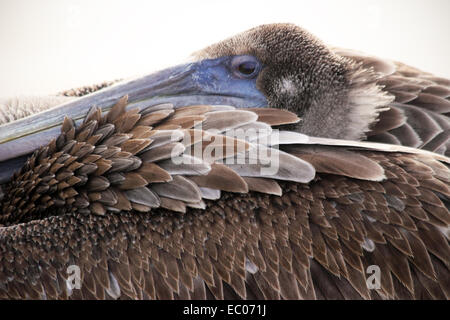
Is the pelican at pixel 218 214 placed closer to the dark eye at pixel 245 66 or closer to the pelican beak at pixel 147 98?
the pelican beak at pixel 147 98

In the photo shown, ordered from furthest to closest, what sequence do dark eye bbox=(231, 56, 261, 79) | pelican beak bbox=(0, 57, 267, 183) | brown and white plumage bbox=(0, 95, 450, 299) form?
1. dark eye bbox=(231, 56, 261, 79)
2. pelican beak bbox=(0, 57, 267, 183)
3. brown and white plumage bbox=(0, 95, 450, 299)

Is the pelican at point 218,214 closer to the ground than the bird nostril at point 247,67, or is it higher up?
closer to the ground

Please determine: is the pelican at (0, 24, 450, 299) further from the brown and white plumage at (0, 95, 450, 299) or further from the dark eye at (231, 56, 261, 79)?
the dark eye at (231, 56, 261, 79)

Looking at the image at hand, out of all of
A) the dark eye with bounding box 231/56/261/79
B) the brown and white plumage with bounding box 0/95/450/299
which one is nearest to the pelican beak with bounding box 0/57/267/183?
the dark eye with bounding box 231/56/261/79

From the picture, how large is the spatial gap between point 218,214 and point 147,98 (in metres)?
0.78

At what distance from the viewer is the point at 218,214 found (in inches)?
58.3

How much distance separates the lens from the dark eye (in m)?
2.18

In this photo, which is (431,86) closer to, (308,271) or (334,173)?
(334,173)

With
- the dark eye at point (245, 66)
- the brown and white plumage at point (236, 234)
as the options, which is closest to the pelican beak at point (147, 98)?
the dark eye at point (245, 66)

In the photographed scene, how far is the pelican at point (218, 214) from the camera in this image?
4.76 ft

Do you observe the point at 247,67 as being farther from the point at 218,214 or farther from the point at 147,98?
the point at 218,214

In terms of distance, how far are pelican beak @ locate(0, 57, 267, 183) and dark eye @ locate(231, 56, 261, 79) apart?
3 cm

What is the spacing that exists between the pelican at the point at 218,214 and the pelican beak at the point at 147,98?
11 cm
